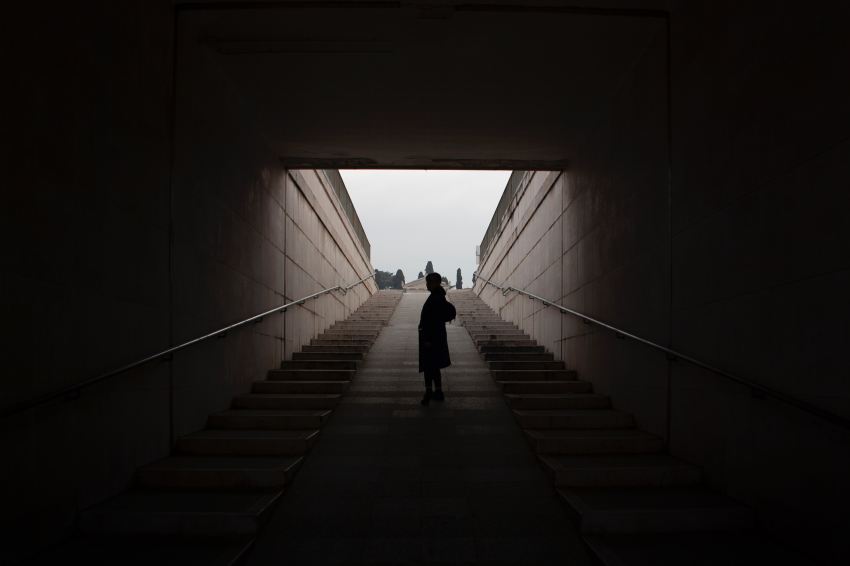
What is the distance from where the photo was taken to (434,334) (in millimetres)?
6770

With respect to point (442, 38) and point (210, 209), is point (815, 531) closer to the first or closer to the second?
point (442, 38)

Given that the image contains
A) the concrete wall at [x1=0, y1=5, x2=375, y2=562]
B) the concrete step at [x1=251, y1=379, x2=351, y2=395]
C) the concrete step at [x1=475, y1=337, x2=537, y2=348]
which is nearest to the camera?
the concrete wall at [x1=0, y1=5, x2=375, y2=562]

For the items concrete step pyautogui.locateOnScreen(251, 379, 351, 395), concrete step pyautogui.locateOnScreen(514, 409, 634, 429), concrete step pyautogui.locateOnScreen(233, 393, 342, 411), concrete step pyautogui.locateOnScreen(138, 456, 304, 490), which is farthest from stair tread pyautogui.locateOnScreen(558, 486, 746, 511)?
concrete step pyautogui.locateOnScreen(251, 379, 351, 395)

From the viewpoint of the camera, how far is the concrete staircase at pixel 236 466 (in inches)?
142

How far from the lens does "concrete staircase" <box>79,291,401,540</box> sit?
142 inches

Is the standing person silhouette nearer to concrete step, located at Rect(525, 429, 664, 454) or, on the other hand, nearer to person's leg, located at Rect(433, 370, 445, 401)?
person's leg, located at Rect(433, 370, 445, 401)

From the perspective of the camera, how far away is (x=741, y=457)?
3.71m

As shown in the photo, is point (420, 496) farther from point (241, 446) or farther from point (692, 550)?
point (692, 550)

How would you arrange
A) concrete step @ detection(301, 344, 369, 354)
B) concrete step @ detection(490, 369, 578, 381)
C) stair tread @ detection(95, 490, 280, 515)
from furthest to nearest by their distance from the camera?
concrete step @ detection(301, 344, 369, 354), concrete step @ detection(490, 369, 578, 381), stair tread @ detection(95, 490, 280, 515)

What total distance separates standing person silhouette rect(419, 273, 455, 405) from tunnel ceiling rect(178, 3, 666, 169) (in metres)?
1.97

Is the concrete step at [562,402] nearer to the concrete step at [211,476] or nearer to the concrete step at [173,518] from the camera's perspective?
the concrete step at [211,476]

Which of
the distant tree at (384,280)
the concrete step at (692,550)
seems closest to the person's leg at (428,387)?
the concrete step at (692,550)

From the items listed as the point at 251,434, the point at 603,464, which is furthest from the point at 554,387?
the point at 251,434

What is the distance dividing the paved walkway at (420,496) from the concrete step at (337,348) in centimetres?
235
